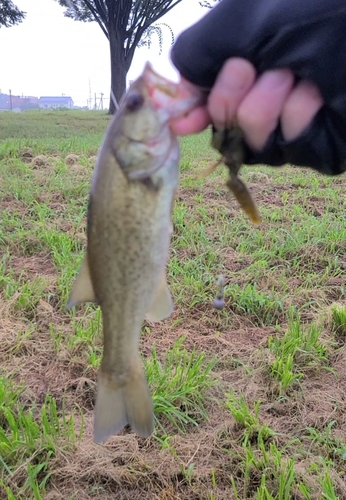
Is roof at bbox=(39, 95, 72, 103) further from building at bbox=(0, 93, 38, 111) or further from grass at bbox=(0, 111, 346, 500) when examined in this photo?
grass at bbox=(0, 111, 346, 500)

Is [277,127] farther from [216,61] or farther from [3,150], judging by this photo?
[3,150]

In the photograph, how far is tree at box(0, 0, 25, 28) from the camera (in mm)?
14375

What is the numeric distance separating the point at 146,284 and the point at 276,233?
3430mm

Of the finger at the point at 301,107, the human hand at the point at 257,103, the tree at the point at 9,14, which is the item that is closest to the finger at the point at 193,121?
the human hand at the point at 257,103

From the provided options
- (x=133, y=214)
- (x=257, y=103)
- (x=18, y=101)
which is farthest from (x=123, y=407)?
(x=18, y=101)

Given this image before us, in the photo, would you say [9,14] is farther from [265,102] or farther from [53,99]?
[53,99]

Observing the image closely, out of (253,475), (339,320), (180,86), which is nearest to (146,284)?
(180,86)

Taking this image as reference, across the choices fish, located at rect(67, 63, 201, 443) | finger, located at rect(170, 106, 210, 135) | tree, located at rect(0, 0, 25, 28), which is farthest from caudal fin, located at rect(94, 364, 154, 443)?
tree, located at rect(0, 0, 25, 28)

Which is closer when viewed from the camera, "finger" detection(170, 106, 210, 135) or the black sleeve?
the black sleeve

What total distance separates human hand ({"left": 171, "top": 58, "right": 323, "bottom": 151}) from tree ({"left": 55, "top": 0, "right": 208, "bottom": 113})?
53.2ft

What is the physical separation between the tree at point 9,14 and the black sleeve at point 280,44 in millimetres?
15079

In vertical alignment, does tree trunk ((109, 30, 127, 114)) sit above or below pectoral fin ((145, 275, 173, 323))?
above

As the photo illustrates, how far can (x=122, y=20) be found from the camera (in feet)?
57.3

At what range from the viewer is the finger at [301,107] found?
1219 millimetres
